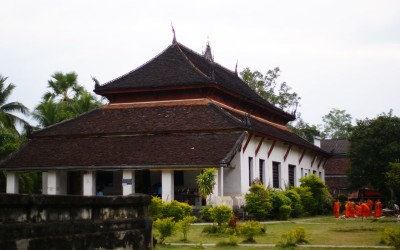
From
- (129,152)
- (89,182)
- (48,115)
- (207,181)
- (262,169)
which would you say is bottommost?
(207,181)

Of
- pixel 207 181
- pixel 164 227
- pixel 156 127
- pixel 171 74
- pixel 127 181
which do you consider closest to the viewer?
pixel 164 227

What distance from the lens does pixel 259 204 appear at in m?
26.0

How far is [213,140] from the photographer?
27.7m

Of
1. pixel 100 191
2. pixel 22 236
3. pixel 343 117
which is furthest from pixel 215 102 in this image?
pixel 343 117

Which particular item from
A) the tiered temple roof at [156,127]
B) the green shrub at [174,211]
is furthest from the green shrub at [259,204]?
the green shrub at [174,211]

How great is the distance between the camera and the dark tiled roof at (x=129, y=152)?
87.5 feet

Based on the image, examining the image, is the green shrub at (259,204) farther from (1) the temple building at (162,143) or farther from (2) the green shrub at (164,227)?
(2) the green shrub at (164,227)

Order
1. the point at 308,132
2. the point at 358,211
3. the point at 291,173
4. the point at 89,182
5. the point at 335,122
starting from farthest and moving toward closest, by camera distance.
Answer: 1. the point at 335,122
2. the point at 308,132
3. the point at 291,173
4. the point at 89,182
5. the point at 358,211

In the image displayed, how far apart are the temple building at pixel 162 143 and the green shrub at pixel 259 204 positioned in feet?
2.78

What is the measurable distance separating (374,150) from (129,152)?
1725 cm

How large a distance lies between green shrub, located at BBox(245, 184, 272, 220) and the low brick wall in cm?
1493

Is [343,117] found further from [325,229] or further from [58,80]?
[325,229]

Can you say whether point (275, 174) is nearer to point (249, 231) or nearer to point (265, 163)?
point (265, 163)

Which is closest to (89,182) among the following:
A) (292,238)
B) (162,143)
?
(162,143)
